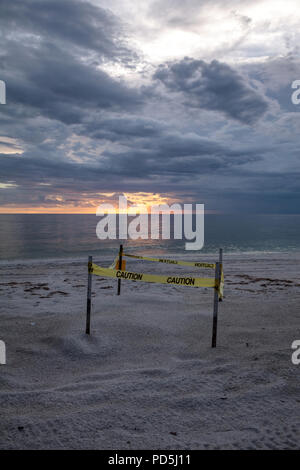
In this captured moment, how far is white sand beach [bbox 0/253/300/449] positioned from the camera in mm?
3344

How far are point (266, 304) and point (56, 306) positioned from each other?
7209mm

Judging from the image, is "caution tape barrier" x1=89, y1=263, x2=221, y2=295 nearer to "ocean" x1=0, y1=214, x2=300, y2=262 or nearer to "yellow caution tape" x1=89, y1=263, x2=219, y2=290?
"yellow caution tape" x1=89, y1=263, x2=219, y2=290

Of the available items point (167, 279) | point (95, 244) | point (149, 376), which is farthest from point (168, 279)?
point (95, 244)

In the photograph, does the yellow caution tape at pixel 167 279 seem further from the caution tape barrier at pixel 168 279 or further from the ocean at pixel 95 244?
the ocean at pixel 95 244

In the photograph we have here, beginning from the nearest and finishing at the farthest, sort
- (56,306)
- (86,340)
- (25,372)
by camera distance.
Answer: (25,372) < (86,340) < (56,306)

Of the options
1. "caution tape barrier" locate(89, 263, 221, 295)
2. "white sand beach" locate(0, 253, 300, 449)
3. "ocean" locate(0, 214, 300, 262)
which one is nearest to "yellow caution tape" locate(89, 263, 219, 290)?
"caution tape barrier" locate(89, 263, 221, 295)

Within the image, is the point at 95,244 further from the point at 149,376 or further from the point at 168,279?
the point at 149,376

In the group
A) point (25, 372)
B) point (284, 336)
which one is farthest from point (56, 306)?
point (284, 336)

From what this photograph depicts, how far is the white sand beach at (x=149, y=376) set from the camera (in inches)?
132

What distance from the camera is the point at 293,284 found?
1484 cm
